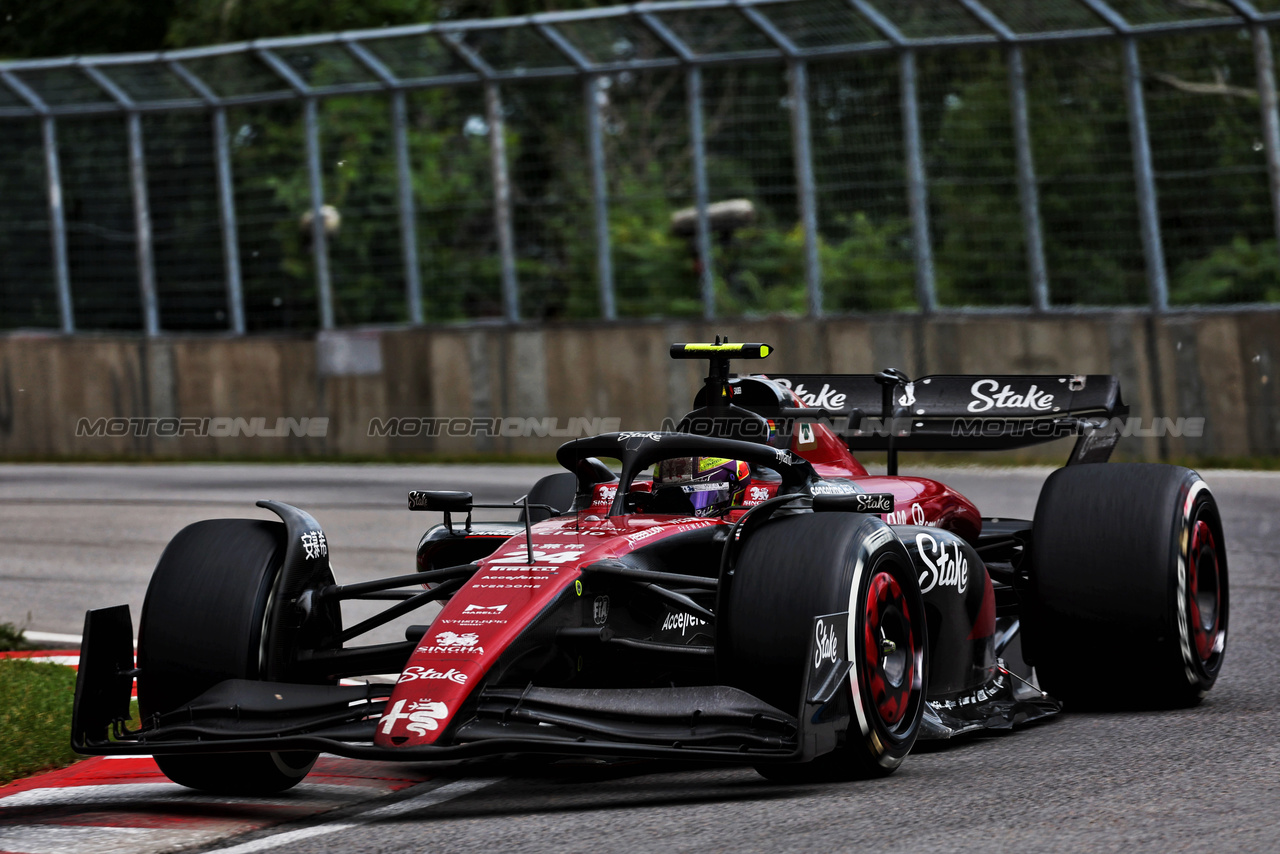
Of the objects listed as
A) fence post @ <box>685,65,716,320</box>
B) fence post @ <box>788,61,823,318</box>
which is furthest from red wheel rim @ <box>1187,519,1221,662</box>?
fence post @ <box>685,65,716,320</box>

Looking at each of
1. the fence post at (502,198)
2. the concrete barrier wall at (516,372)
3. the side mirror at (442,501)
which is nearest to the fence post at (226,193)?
the concrete barrier wall at (516,372)

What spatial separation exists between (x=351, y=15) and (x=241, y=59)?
6740 millimetres

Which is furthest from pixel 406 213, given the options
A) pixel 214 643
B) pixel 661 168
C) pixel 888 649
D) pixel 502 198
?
pixel 888 649

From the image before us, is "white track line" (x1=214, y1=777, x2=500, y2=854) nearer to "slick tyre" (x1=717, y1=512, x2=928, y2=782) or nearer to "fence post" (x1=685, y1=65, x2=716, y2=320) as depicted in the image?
"slick tyre" (x1=717, y1=512, x2=928, y2=782)

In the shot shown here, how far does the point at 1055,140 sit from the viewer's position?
15.4 m

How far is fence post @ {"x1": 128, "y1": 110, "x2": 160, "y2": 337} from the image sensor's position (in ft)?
63.7

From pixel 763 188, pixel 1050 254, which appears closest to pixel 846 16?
pixel 763 188

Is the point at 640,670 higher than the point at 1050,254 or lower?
lower

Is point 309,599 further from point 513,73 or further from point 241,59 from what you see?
point 241,59

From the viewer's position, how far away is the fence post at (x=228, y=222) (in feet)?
62.1

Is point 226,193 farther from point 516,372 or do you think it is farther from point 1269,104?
point 1269,104

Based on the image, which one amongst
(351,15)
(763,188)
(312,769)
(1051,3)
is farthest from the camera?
(351,15)

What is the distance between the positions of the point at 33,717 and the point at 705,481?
2.64m

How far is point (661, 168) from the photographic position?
17.2 m
